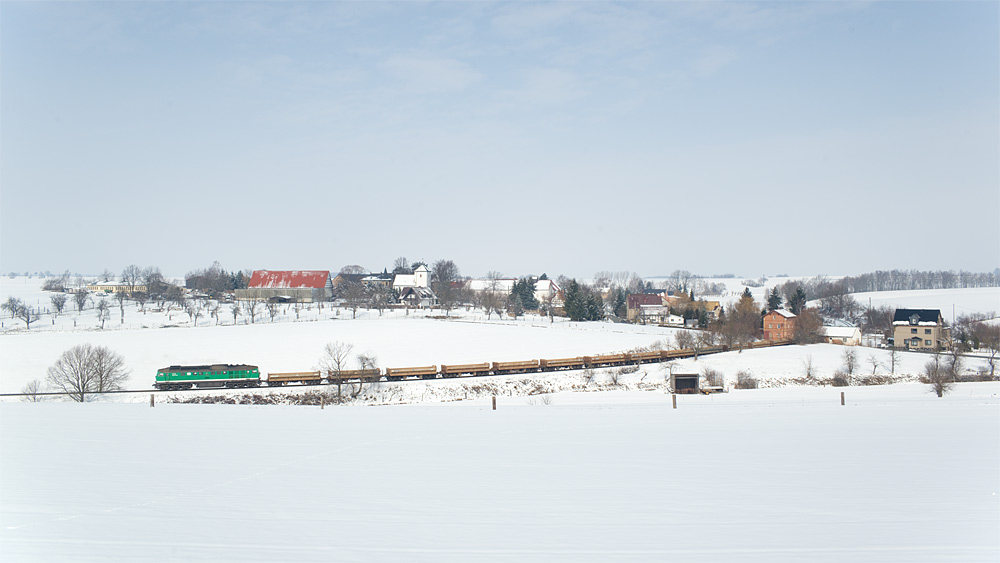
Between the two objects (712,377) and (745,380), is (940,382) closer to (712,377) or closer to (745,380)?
(745,380)

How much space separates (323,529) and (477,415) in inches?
496

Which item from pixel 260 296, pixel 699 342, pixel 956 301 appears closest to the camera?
pixel 699 342

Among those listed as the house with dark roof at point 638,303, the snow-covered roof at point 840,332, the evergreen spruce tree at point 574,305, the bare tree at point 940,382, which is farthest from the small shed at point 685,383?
the house with dark roof at point 638,303

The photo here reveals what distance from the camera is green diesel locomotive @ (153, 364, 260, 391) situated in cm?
3875

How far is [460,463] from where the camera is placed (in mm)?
12969

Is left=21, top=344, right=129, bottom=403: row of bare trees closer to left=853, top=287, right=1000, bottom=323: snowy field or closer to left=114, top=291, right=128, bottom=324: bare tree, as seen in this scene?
left=114, top=291, right=128, bottom=324: bare tree

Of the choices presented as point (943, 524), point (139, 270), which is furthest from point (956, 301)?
point (139, 270)

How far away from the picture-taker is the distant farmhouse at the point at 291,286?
105 metres

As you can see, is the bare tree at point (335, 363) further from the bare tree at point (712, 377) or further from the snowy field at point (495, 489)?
the bare tree at point (712, 377)

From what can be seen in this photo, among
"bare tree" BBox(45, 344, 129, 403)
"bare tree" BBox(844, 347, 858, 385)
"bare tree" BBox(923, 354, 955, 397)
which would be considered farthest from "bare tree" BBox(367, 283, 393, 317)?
"bare tree" BBox(923, 354, 955, 397)

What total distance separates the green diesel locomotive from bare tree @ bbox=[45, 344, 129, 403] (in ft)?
8.57

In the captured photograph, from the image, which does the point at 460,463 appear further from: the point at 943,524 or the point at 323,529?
the point at 943,524

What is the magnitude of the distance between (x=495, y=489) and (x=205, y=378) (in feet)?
113

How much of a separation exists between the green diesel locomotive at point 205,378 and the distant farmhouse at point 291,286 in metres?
65.5
